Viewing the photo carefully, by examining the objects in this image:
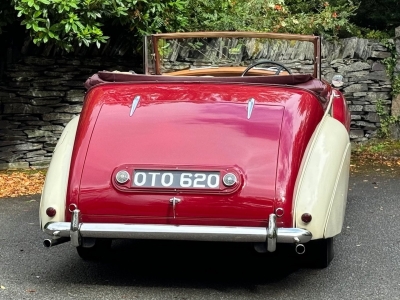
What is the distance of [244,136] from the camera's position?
14.8ft

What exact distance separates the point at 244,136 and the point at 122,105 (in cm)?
83

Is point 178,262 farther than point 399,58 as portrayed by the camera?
No

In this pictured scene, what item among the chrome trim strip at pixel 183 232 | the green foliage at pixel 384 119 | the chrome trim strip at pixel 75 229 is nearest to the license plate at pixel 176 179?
the chrome trim strip at pixel 183 232

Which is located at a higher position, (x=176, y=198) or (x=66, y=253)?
(x=176, y=198)

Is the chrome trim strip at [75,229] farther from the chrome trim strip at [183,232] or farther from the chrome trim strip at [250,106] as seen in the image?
the chrome trim strip at [250,106]

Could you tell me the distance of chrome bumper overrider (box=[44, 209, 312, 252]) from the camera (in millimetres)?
4152

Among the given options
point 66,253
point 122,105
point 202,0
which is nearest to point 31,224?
point 66,253

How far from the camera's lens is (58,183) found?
4.59 metres

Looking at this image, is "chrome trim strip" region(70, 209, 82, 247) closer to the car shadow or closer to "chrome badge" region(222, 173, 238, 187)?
the car shadow

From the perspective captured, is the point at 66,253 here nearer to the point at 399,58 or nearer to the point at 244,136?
the point at 244,136

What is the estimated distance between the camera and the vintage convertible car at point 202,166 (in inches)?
168

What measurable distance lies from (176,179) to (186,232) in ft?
1.10

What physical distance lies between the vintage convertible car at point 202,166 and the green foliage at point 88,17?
359 centimetres

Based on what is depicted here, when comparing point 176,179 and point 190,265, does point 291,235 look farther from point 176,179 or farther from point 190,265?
point 190,265
